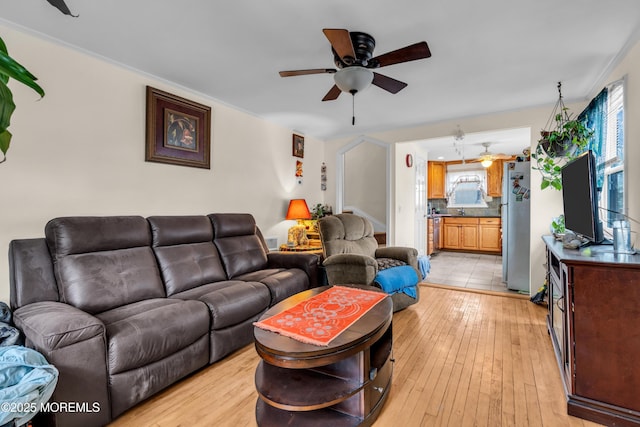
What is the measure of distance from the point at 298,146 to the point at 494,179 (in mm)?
5119

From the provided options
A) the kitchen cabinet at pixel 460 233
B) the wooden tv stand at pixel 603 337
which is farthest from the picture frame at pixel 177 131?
the kitchen cabinet at pixel 460 233

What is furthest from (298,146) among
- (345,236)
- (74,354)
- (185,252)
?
(74,354)

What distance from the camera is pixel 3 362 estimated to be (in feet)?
4.13

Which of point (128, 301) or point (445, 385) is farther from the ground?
point (128, 301)

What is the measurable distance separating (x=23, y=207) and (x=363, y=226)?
317 cm

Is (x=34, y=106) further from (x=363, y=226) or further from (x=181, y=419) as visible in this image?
(x=363, y=226)

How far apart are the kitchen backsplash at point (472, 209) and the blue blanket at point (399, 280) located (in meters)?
5.02

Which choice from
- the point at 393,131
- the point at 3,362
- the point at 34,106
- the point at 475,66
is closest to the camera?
the point at 3,362

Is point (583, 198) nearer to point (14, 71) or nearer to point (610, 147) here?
point (610, 147)

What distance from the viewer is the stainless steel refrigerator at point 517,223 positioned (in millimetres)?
3824

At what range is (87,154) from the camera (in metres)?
2.34

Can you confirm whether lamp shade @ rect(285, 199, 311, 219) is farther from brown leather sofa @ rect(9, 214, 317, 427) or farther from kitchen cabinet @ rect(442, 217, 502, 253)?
kitchen cabinet @ rect(442, 217, 502, 253)

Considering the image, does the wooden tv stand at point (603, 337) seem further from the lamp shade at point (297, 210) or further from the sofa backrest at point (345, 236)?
the lamp shade at point (297, 210)

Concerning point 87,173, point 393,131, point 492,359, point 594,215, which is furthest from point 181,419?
point 393,131
